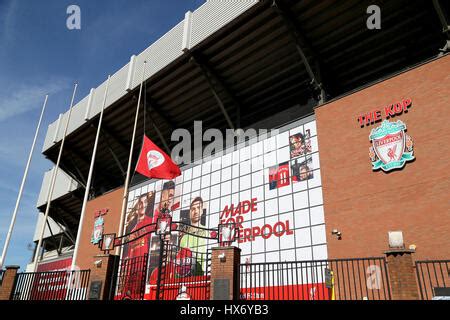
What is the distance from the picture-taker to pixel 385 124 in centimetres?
1708

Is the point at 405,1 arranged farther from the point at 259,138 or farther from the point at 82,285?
the point at 82,285

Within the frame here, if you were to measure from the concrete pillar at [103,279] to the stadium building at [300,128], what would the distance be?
1.27 feet

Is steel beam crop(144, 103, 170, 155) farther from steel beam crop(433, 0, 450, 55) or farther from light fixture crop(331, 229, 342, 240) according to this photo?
steel beam crop(433, 0, 450, 55)

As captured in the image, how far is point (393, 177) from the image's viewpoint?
52.5 feet

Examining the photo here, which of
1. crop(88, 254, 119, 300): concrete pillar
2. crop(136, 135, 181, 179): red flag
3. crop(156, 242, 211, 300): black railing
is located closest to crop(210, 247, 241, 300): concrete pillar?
crop(156, 242, 211, 300): black railing

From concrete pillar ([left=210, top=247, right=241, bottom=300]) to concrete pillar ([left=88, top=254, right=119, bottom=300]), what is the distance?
17.1 ft

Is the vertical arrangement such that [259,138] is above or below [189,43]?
below

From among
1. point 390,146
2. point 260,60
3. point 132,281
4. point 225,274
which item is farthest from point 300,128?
point 132,281

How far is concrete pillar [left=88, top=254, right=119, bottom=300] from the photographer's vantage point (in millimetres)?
14953

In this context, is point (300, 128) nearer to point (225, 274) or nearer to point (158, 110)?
point (225, 274)

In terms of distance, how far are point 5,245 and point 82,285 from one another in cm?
503
